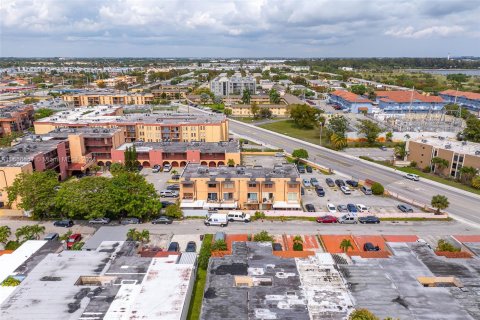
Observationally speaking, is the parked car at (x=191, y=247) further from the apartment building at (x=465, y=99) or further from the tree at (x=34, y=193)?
the apartment building at (x=465, y=99)

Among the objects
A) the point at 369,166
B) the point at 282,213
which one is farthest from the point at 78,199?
the point at 369,166

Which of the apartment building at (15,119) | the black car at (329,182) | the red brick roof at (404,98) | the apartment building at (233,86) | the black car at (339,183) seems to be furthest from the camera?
the apartment building at (233,86)

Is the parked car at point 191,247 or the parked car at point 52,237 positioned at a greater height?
the parked car at point 52,237

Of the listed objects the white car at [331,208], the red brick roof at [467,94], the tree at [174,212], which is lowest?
the white car at [331,208]

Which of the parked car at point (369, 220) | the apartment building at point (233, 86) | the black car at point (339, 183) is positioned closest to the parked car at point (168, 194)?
the black car at point (339, 183)

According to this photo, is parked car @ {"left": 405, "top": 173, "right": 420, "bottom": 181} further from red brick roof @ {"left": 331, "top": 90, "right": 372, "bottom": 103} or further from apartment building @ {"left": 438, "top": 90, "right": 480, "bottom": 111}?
apartment building @ {"left": 438, "top": 90, "right": 480, "bottom": 111}

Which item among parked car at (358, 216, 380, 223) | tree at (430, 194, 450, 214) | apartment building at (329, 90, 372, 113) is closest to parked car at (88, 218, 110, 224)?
parked car at (358, 216, 380, 223)

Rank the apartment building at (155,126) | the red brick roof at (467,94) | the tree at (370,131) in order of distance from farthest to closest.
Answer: the red brick roof at (467,94) → the tree at (370,131) → the apartment building at (155,126)

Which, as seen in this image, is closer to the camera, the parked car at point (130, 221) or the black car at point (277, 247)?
the black car at point (277, 247)
